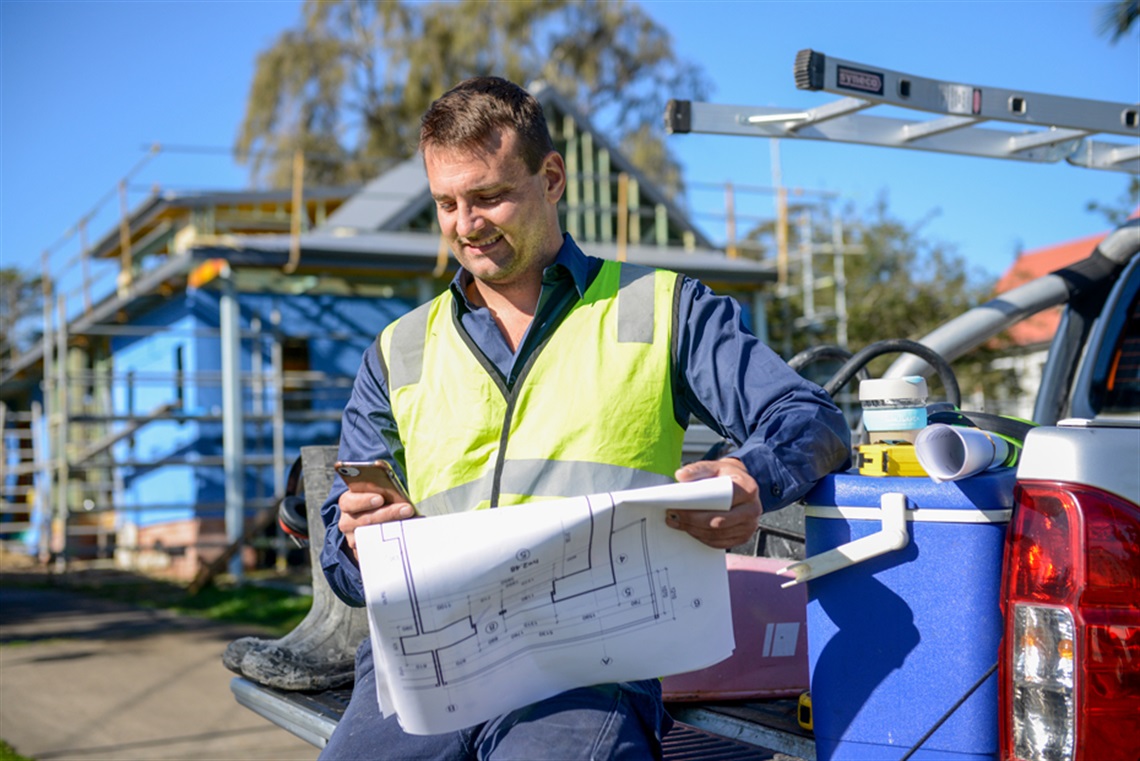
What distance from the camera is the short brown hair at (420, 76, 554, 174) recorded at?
226 centimetres

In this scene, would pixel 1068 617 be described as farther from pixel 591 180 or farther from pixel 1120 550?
pixel 591 180

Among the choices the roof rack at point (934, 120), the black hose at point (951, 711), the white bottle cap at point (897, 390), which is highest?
the roof rack at point (934, 120)

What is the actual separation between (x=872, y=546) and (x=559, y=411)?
62cm

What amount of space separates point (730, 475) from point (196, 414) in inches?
586

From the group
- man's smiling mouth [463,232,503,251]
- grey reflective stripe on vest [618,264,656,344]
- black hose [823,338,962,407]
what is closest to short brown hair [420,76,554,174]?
man's smiling mouth [463,232,503,251]

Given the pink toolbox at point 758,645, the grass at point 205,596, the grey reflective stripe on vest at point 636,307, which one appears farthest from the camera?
the grass at point 205,596

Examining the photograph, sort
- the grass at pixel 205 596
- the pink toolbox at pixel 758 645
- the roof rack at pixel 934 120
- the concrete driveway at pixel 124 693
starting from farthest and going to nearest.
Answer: the grass at pixel 205 596 < the concrete driveway at pixel 124 693 < the roof rack at pixel 934 120 < the pink toolbox at pixel 758 645

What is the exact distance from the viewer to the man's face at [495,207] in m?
2.26

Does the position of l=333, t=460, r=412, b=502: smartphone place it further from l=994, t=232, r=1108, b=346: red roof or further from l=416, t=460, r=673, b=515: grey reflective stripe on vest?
l=994, t=232, r=1108, b=346: red roof

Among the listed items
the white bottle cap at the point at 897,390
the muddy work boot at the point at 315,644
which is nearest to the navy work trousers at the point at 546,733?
the white bottle cap at the point at 897,390

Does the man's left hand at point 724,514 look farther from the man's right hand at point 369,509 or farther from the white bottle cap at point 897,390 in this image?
the man's right hand at point 369,509

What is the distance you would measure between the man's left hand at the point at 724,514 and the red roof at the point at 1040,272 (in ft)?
71.3

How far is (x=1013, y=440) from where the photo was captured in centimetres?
214

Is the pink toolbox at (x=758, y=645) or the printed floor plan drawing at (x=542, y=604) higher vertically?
the printed floor plan drawing at (x=542, y=604)
